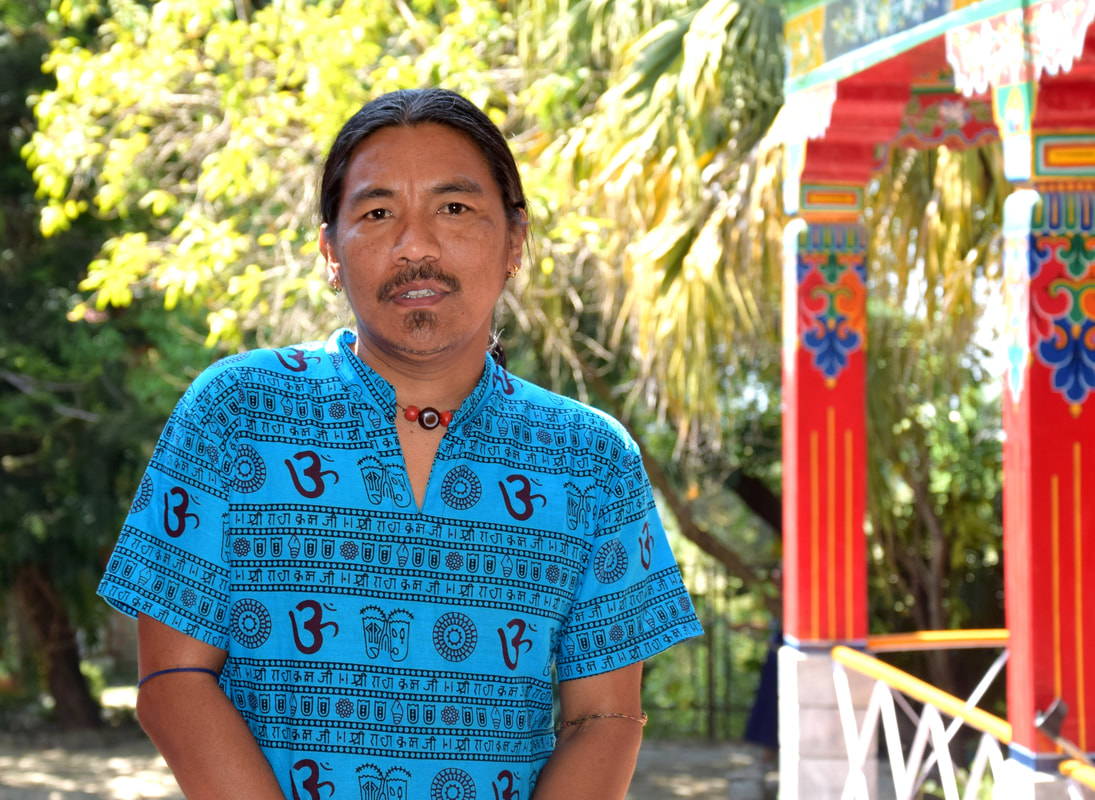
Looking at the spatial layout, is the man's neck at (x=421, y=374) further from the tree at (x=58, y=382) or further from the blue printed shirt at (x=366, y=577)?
the tree at (x=58, y=382)

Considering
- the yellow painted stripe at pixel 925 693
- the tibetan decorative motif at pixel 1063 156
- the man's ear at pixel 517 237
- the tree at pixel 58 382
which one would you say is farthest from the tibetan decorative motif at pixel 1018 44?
the tree at pixel 58 382

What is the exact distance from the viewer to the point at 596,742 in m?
1.52

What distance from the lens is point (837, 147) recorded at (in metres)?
5.04

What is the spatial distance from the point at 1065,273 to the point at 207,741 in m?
2.76

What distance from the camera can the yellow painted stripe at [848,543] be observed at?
17.1 ft

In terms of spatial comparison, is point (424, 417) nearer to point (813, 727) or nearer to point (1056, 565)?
point (1056, 565)

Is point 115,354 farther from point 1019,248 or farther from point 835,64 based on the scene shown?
point 1019,248

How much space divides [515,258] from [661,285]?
4.47 meters

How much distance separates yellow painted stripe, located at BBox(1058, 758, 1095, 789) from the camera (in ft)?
10.6

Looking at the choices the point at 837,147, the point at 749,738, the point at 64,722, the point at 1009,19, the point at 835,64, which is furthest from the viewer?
the point at 64,722

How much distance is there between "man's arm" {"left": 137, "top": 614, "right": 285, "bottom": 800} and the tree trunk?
11567 millimetres

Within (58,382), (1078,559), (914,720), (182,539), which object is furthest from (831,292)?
(58,382)

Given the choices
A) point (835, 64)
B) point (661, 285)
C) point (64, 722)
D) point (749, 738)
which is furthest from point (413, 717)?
point (64, 722)

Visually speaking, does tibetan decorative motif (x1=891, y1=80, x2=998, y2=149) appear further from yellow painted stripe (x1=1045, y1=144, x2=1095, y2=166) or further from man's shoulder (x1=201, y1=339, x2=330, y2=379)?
man's shoulder (x1=201, y1=339, x2=330, y2=379)
